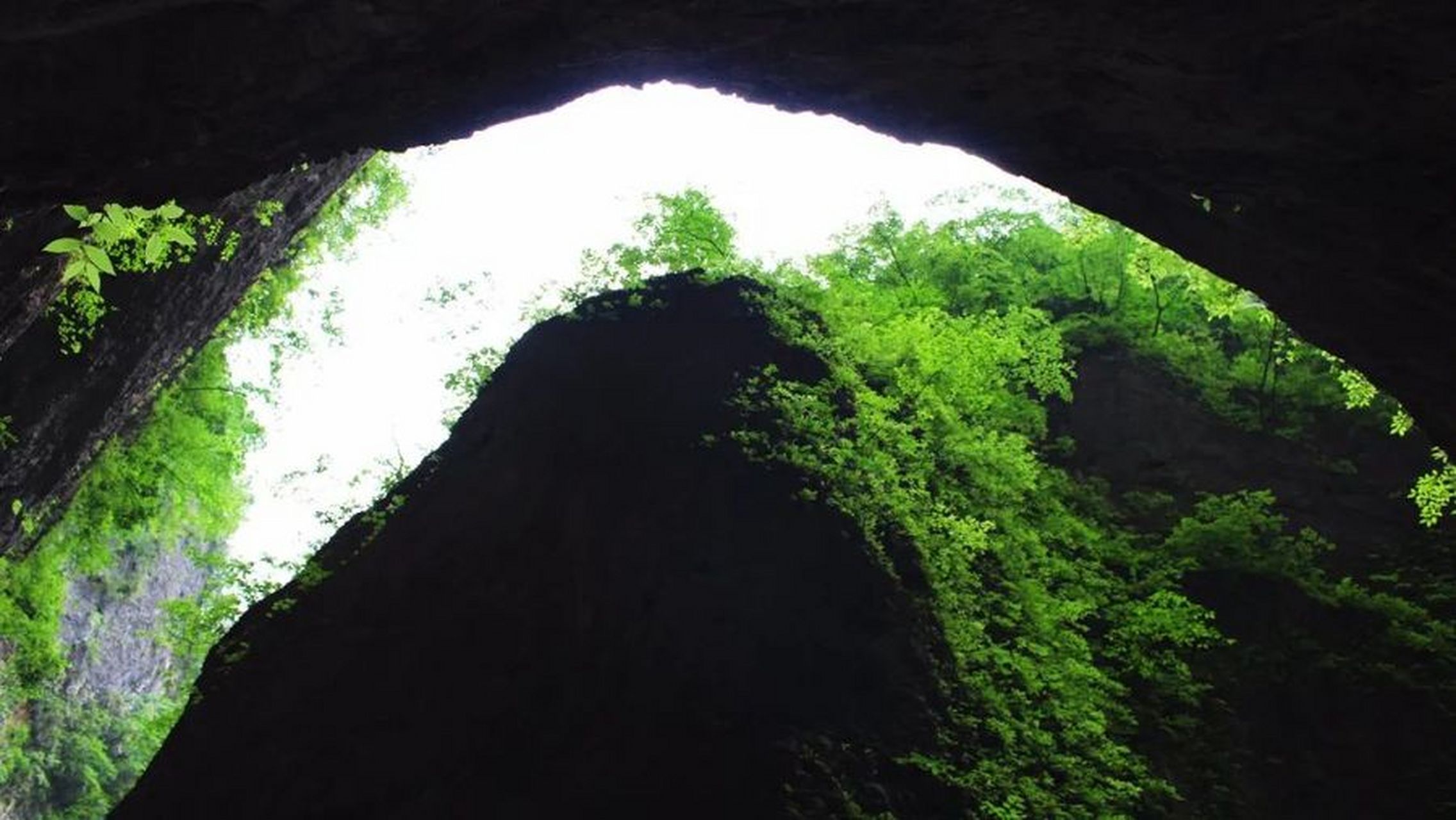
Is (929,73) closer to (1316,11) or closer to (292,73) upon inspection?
(1316,11)

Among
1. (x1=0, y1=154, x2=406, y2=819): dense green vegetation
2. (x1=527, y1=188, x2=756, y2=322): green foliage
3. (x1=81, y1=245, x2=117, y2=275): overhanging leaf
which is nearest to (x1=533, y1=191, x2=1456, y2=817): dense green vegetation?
(x1=527, y1=188, x2=756, y2=322): green foliage

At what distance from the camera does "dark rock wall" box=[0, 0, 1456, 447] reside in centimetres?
580

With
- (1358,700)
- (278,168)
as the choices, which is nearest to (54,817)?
(278,168)

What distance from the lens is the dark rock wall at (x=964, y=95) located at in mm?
5797

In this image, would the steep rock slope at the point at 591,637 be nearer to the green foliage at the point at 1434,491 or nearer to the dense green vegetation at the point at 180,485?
the dense green vegetation at the point at 180,485

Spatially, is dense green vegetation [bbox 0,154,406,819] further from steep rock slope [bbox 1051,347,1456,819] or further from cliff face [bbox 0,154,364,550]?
steep rock slope [bbox 1051,347,1456,819]

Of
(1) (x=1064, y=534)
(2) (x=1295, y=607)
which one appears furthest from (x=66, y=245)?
(2) (x=1295, y=607)

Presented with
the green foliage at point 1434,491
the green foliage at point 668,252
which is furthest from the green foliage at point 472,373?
the green foliage at point 1434,491

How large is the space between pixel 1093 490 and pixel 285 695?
1069cm

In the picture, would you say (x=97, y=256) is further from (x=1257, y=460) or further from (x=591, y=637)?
(x=1257, y=460)

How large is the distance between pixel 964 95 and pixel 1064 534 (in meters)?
7.07

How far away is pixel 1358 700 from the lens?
10406 millimetres

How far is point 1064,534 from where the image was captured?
12.4 metres

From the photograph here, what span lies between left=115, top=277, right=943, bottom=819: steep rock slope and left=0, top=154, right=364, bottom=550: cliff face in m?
3.72
